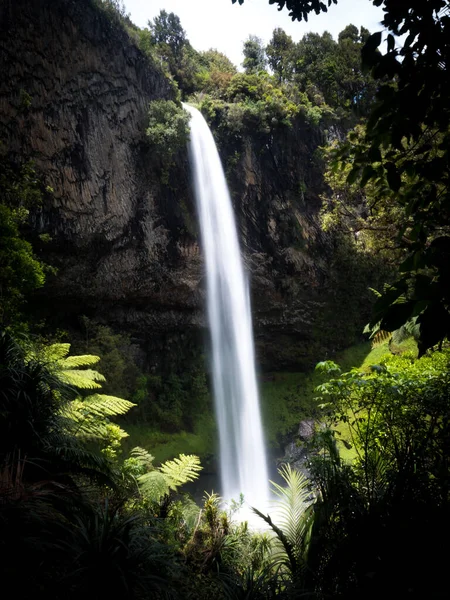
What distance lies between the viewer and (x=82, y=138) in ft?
37.1

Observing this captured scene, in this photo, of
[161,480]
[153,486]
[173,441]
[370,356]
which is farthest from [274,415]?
[153,486]

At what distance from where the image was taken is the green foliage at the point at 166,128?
1264cm

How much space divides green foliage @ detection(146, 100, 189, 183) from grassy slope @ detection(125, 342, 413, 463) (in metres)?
10.6

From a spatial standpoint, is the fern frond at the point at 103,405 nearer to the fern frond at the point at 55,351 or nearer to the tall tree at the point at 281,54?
the fern frond at the point at 55,351

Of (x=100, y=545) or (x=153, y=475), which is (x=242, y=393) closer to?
(x=153, y=475)

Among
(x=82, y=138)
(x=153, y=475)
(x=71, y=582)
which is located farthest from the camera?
(x=82, y=138)

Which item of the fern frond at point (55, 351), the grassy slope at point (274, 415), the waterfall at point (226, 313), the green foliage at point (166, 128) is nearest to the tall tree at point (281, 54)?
the waterfall at point (226, 313)

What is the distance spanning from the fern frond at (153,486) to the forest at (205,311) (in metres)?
0.03

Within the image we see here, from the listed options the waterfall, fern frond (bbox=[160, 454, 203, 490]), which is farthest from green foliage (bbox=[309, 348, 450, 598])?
the waterfall

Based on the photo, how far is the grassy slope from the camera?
13305mm

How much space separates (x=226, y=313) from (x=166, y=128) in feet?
25.8

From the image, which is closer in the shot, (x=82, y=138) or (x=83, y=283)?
(x=82, y=138)

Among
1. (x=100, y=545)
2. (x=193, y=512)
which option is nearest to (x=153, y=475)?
(x=193, y=512)

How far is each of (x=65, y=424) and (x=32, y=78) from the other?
10.5m
